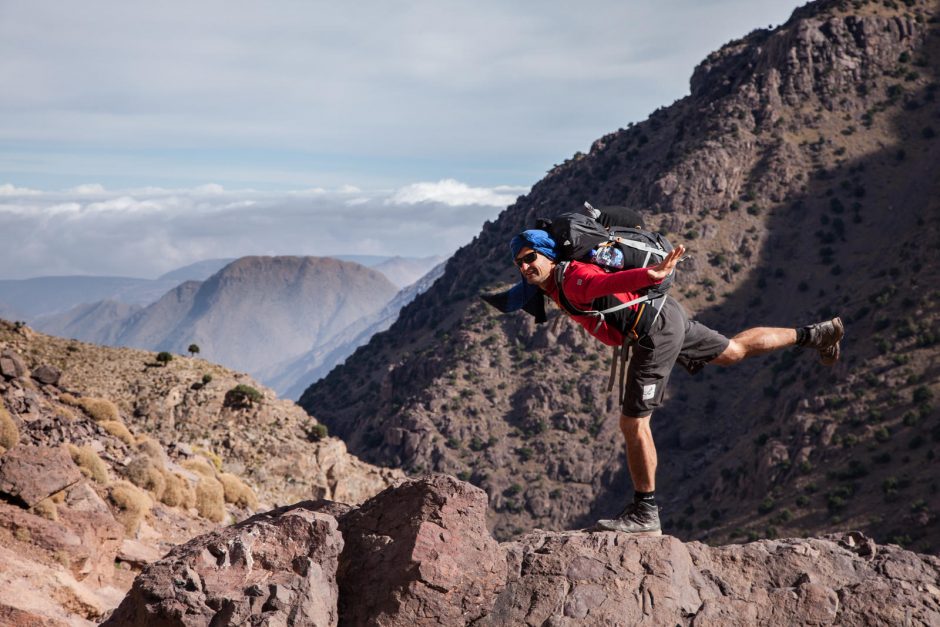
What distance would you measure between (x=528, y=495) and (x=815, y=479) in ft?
123

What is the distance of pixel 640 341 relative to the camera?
10.0 m

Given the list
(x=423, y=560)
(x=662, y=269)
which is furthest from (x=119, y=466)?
(x=662, y=269)

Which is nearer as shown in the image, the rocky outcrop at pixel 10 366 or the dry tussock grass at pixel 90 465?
the dry tussock grass at pixel 90 465

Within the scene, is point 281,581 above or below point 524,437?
above

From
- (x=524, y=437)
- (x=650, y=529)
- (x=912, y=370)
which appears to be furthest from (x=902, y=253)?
(x=650, y=529)

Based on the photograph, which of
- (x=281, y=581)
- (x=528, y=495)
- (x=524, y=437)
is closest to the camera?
(x=281, y=581)

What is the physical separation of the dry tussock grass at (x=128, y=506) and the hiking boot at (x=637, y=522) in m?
13.1

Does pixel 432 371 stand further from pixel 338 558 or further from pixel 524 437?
pixel 338 558

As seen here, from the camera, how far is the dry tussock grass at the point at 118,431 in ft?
88.1

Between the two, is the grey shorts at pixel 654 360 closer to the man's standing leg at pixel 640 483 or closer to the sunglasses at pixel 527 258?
the man's standing leg at pixel 640 483

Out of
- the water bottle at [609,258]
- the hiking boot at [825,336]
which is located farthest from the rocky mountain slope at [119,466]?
the hiking boot at [825,336]

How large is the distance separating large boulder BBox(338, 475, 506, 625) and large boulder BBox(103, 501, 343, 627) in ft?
1.30

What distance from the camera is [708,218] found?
124 m

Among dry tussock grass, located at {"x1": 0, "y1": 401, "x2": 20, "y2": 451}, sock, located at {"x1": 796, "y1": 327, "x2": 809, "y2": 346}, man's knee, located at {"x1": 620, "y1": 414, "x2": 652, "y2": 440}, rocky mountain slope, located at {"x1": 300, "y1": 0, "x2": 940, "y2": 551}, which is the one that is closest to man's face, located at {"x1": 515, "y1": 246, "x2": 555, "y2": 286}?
man's knee, located at {"x1": 620, "y1": 414, "x2": 652, "y2": 440}
